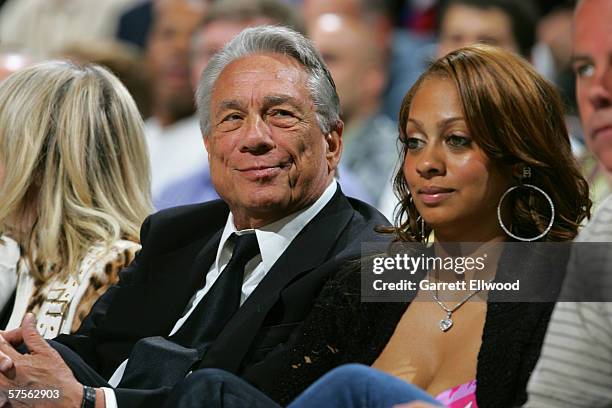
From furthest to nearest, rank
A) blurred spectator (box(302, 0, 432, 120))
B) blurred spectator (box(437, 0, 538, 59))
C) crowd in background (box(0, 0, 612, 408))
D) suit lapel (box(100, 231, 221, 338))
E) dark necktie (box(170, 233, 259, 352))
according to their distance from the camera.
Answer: blurred spectator (box(302, 0, 432, 120))
blurred spectator (box(437, 0, 538, 59))
suit lapel (box(100, 231, 221, 338))
dark necktie (box(170, 233, 259, 352))
crowd in background (box(0, 0, 612, 408))

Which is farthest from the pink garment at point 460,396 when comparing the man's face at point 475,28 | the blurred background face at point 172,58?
the blurred background face at point 172,58

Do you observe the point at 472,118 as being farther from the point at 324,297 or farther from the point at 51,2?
the point at 51,2

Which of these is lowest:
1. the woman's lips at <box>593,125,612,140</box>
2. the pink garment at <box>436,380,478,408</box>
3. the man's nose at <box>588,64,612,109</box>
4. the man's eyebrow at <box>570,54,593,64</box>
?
the pink garment at <box>436,380,478,408</box>

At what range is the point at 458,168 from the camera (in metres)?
2.16

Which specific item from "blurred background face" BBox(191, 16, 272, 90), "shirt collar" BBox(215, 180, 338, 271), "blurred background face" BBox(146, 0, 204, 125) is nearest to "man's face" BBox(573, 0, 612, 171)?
"shirt collar" BBox(215, 180, 338, 271)

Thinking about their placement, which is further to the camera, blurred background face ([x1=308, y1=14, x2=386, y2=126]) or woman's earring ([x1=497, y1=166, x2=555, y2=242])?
blurred background face ([x1=308, y1=14, x2=386, y2=126])

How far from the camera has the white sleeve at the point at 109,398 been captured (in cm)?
218

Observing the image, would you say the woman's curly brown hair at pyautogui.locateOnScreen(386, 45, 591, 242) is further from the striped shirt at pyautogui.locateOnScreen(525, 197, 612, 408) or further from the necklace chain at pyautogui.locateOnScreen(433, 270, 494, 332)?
the striped shirt at pyautogui.locateOnScreen(525, 197, 612, 408)

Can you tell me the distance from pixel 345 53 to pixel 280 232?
2.34m

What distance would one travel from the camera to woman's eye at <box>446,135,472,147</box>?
2166 mm

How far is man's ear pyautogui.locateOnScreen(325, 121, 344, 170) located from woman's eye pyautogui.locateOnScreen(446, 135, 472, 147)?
1.46 feet

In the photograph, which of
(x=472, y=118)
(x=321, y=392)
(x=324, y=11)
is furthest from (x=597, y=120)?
(x=324, y=11)

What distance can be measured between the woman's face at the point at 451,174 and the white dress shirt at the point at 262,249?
13.7 inches

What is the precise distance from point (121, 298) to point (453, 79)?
906 mm
